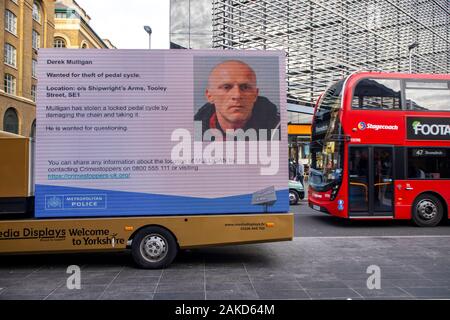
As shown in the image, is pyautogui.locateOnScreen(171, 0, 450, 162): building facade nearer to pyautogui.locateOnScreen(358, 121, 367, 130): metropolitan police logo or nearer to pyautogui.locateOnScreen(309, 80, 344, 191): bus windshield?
pyautogui.locateOnScreen(309, 80, 344, 191): bus windshield

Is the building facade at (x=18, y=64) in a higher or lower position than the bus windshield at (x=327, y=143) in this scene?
higher

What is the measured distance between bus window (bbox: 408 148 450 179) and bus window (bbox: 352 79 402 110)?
1447 millimetres

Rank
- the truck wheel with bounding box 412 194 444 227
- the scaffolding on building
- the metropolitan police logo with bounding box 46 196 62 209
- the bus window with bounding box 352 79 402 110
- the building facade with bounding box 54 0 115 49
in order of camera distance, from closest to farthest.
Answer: the metropolitan police logo with bounding box 46 196 62 209 < the bus window with bounding box 352 79 402 110 < the truck wheel with bounding box 412 194 444 227 < the scaffolding on building < the building facade with bounding box 54 0 115 49

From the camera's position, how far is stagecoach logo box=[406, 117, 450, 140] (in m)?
10.4

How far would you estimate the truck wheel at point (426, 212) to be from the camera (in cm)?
1047

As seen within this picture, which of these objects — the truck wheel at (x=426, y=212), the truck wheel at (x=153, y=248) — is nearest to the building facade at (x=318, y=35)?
the truck wheel at (x=426, y=212)

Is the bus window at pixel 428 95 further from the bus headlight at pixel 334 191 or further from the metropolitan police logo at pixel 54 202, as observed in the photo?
the metropolitan police logo at pixel 54 202

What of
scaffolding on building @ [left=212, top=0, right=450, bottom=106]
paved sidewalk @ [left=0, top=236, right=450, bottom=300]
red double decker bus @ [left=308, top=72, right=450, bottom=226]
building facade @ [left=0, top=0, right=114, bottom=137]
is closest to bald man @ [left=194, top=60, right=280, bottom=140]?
paved sidewalk @ [left=0, top=236, right=450, bottom=300]

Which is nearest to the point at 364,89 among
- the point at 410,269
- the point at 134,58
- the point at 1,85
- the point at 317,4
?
the point at 410,269

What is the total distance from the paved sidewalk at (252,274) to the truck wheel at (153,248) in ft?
0.49

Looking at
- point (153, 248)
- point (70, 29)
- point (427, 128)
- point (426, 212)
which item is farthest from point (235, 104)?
point (70, 29)

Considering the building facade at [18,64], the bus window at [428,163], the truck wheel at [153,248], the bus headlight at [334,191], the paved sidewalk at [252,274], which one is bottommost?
the paved sidewalk at [252,274]

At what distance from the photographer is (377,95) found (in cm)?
1027

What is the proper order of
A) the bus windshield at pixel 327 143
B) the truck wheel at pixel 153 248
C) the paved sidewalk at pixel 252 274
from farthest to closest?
the bus windshield at pixel 327 143, the truck wheel at pixel 153 248, the paved sidewalk at pixel 252 274
